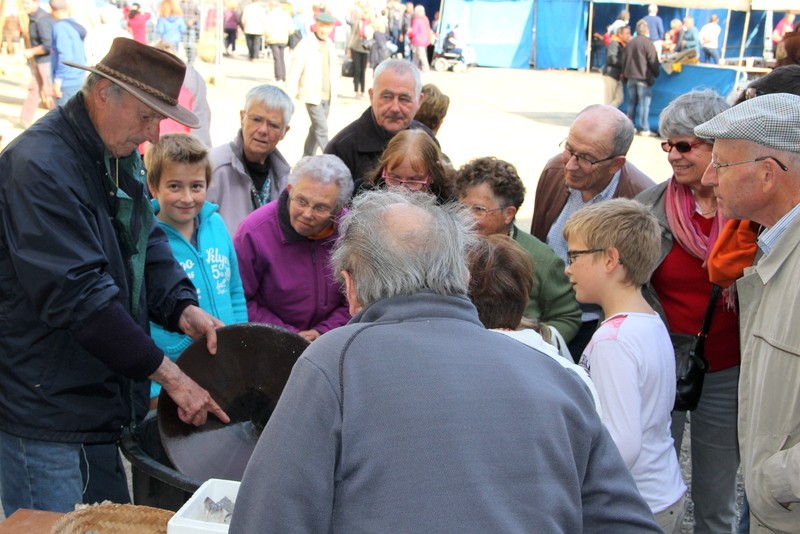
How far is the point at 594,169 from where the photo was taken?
3.71 metres

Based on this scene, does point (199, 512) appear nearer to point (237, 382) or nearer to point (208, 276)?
point (237, 382)

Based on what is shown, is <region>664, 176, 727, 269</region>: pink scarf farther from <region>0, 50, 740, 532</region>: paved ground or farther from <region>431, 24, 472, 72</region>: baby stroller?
<region>431, 24, 472, 72</region>: baby stroller

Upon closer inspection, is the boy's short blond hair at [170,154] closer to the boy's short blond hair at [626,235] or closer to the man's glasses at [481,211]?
the man's glasses at [481,211]

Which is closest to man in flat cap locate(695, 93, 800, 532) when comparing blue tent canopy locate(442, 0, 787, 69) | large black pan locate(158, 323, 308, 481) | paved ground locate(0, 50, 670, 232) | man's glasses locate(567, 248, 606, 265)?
man's glasses locate(567, 248, 606, 265)

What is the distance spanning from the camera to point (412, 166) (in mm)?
3773

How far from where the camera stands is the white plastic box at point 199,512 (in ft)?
6.74

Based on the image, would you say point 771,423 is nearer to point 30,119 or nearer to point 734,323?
point 734,323

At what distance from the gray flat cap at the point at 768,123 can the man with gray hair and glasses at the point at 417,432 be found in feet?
3.76

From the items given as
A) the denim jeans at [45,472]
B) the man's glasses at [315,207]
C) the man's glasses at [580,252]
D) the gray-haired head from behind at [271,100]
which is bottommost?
the denim jeans at [45,472]

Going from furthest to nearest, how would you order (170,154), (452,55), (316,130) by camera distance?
(452,55)
(316,130)
(170,154)

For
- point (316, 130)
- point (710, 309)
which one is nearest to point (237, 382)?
point (710, 309)

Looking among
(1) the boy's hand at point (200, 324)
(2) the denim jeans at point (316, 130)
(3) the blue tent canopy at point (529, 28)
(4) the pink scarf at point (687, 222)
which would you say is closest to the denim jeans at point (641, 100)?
(2) the denim jeans at point (316, 130)

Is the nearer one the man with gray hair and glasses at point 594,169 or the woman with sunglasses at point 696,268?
the woman with sunglasses at point 696,268

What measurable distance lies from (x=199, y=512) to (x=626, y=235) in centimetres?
154
